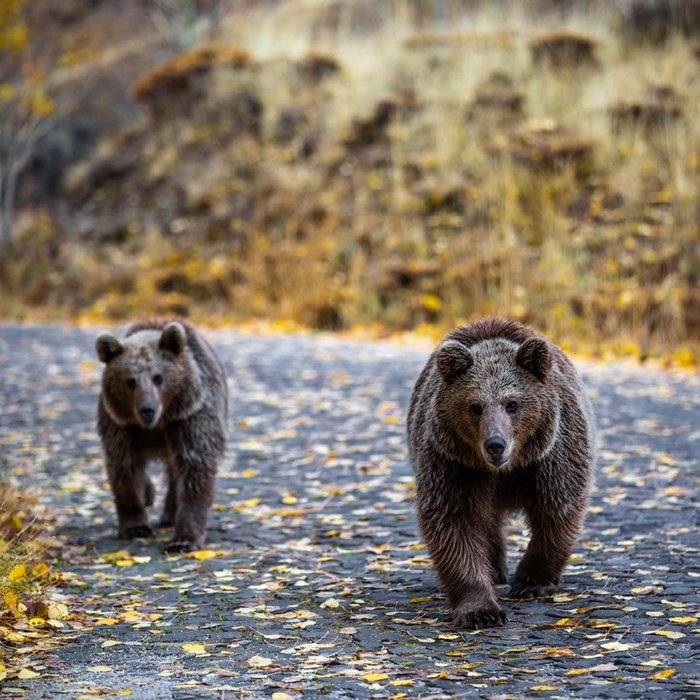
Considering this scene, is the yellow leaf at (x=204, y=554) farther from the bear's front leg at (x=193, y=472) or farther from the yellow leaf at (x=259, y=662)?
the yellow leaf at (x=259, y=662)

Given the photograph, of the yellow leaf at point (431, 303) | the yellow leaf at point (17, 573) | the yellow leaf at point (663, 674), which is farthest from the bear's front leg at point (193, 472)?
the yellow leaf at point (431, 303)

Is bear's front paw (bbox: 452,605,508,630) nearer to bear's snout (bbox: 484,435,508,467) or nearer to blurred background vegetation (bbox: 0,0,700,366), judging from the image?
bear's snout (bbox: 484,435,508,467)

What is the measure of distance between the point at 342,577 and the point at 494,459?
1644 mm

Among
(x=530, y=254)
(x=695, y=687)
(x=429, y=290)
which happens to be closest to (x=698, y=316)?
(x=530, y=254)

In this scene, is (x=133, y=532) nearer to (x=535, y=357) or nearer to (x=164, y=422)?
(x=164, y=422)

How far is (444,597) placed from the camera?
6.09 metres

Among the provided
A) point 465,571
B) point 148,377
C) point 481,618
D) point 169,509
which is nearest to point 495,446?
point 465,571

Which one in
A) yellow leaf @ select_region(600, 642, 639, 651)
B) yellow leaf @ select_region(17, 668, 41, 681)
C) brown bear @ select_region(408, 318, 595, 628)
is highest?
brown bear @ select_region(408, 318, 595, 628)

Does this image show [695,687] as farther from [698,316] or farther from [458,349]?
[698,316]

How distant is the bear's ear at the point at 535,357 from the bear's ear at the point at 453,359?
0.80 feet

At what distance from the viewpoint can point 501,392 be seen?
18.2 ft

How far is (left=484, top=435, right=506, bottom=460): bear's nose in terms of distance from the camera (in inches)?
209

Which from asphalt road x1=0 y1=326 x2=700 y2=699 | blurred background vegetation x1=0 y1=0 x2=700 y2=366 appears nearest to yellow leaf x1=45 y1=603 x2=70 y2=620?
asphalt road x1=0 y1=326 x2=700 y2=699

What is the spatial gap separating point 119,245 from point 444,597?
65.8ft
